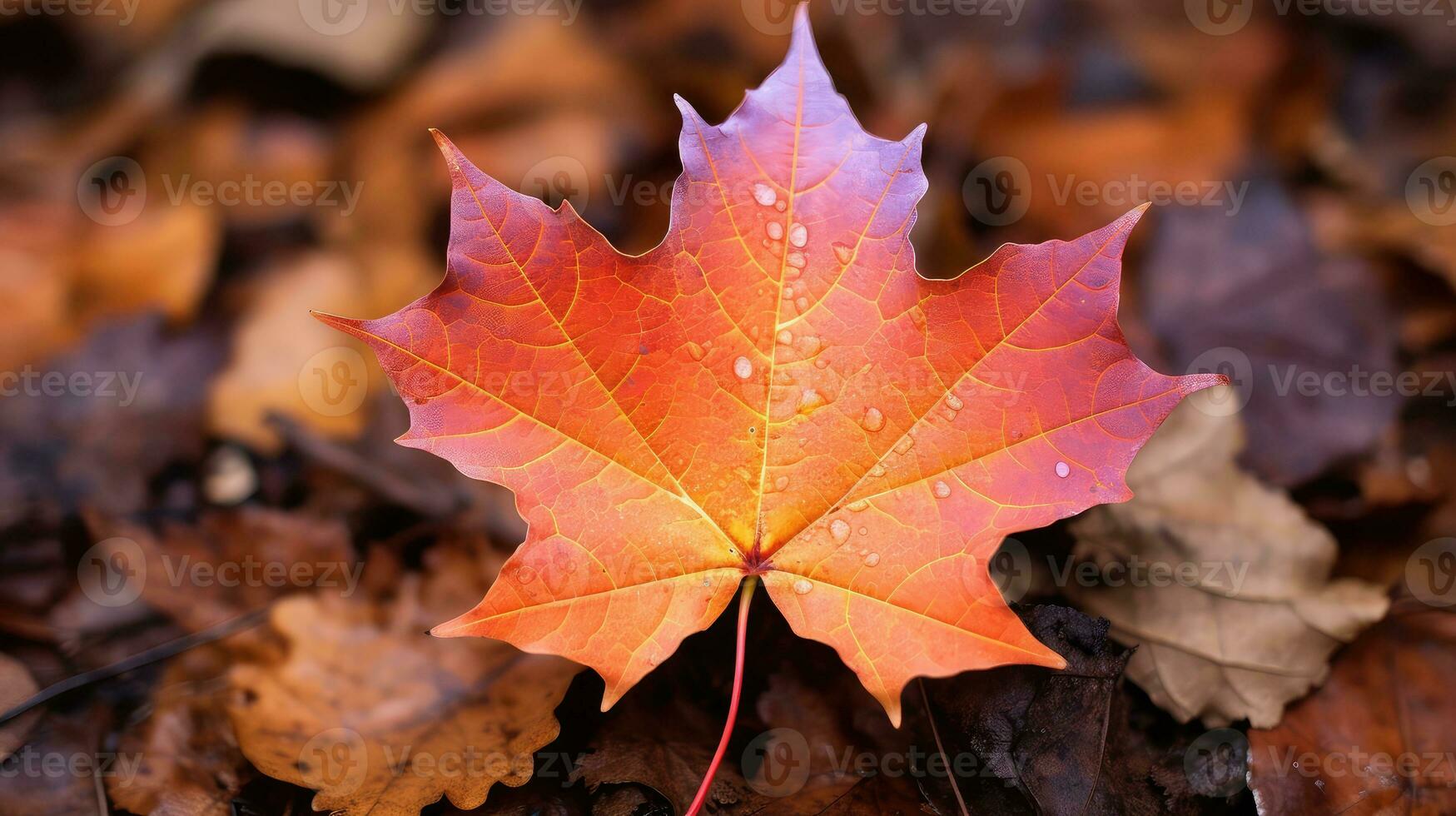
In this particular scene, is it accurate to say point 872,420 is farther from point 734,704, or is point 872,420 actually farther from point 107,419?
point 107,419

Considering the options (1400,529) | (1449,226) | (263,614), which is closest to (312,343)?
(263,614)

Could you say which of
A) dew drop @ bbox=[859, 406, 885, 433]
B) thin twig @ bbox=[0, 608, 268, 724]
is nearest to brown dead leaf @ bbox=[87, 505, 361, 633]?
thin twig @ bbox=[0, 608, 268, 724]

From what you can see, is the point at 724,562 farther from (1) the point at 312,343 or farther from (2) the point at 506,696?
(1) the point at 312,343

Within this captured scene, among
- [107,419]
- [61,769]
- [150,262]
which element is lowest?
[61,769]

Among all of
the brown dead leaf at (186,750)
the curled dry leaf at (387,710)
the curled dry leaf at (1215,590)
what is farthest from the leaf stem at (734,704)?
the brown dead leaf at (186,750)

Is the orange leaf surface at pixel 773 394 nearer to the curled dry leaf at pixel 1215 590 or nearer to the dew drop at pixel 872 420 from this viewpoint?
the dew drop at pixel 872 420

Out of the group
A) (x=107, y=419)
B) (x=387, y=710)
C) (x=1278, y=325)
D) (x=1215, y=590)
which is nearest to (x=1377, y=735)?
(x=1215, y=590)

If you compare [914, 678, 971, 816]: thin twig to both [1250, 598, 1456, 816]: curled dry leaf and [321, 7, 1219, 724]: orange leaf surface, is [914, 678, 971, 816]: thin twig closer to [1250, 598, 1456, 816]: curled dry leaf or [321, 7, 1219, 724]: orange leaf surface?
[321, 7, 1219, 724]: orange leaf surface
